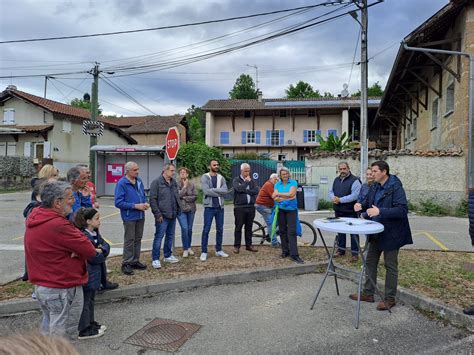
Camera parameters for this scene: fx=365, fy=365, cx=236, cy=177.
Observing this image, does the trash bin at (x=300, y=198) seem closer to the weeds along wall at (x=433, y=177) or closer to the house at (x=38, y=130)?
the weeds along wall at (x=433, y=177)

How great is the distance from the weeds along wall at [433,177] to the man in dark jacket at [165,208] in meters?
11.8

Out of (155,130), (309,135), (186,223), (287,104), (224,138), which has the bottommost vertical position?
(186,223)

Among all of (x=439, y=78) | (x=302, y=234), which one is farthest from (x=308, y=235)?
(x=439, y=78)

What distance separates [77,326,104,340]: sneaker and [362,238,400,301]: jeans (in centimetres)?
330

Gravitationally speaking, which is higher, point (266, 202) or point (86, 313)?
point (266, 202)

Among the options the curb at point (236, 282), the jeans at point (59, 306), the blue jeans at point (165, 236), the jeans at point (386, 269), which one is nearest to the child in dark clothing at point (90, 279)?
the jeans at point (59, 306)

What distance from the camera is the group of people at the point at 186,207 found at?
18.8 ft

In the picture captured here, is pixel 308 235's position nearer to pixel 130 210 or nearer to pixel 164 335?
pixel 130 210

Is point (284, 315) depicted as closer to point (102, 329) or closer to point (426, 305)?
point (426, 305)

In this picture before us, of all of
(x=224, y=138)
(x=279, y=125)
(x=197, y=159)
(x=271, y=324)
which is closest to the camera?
(x=271, y=324)

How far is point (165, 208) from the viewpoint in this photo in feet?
20.5

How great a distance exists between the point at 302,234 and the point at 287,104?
110ft

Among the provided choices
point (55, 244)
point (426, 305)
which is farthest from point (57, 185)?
point (426, 305)

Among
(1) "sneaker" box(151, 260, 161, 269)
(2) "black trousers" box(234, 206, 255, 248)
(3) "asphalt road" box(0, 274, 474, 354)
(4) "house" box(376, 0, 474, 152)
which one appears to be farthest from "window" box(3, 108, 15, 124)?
(3) "asphalt road" box(0, 274, 474, 354)
